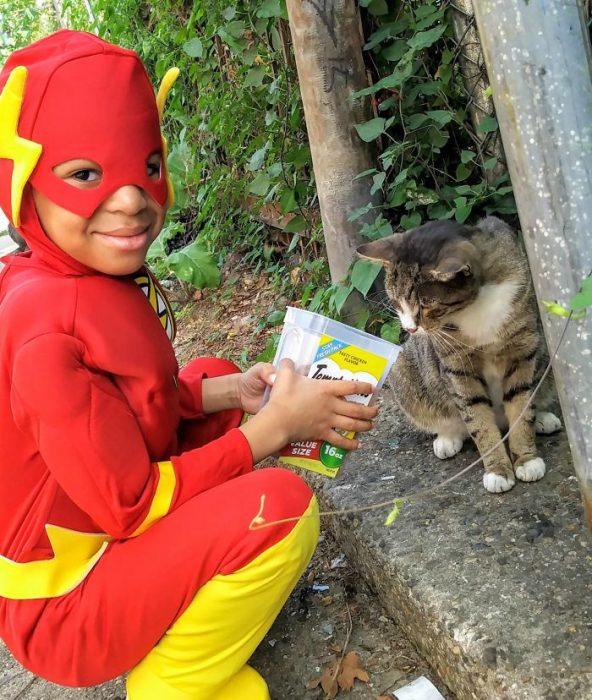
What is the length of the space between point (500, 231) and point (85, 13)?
5226mm

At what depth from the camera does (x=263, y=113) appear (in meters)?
3.67

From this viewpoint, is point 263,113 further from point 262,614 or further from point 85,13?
point 85,13

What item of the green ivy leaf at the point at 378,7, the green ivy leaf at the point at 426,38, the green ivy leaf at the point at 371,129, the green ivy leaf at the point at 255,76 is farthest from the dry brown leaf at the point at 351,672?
the green ivy leaf at the point at 255,76

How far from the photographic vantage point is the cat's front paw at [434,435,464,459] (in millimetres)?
2250

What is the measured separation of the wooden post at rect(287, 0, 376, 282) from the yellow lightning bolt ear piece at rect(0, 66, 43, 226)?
1.54 m

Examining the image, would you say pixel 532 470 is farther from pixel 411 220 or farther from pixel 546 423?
pixel 411 220

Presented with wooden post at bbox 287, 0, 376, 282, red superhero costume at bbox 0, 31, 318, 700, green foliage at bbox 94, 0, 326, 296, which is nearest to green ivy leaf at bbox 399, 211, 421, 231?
wooden post at bbox 287, 0, 376, 282

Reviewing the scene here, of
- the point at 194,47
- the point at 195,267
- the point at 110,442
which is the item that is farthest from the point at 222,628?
the point at 194,47

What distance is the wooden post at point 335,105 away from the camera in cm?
261

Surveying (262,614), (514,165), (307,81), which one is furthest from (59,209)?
(307,81)

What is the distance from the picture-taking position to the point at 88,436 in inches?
52.6

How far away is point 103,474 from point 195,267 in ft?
9.61

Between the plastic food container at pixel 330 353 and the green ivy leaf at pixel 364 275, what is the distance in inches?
40.7

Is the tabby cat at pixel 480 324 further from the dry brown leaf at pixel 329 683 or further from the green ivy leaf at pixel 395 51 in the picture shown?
the green ivy leaf at pixel 395 51
